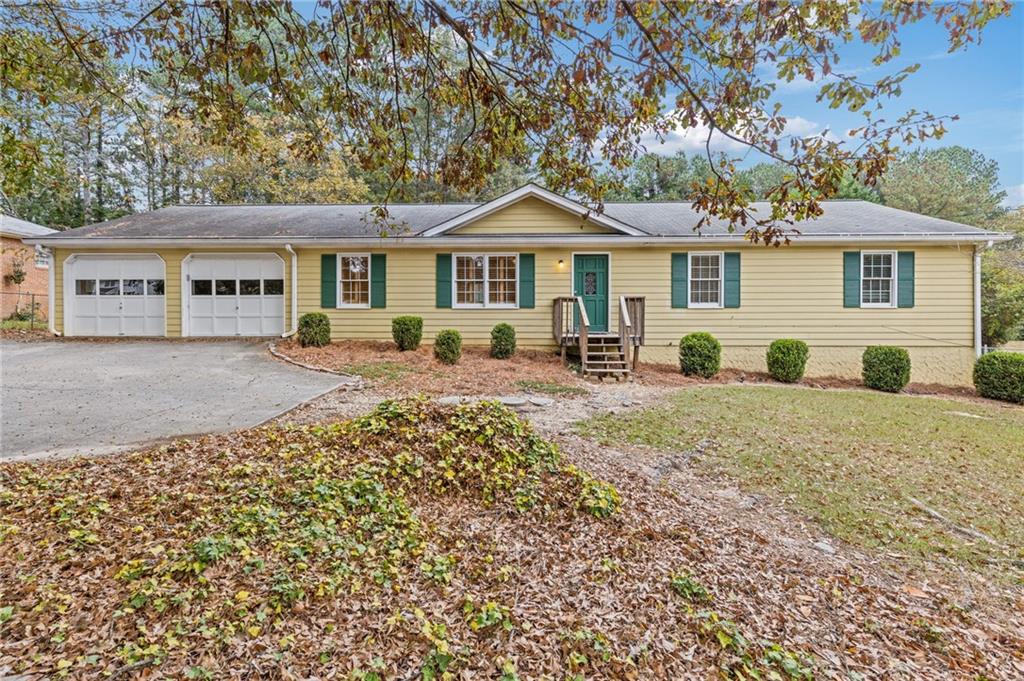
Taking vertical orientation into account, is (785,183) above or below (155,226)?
below

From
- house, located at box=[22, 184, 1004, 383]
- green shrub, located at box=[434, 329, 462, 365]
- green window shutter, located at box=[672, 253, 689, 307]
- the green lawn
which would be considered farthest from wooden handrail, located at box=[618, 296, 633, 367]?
green shrub, located at box=[434, 329, 462, 365]

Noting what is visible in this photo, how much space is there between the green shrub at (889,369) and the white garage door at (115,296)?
16.8 meters

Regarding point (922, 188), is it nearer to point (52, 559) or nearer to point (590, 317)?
point (590, 317)

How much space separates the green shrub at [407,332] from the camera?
11078 millimetres

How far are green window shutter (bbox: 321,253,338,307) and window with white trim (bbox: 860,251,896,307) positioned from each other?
1278 centimetres

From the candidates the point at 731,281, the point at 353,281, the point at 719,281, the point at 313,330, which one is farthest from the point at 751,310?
the point at 313,330

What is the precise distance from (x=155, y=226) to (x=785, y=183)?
49.6 ft

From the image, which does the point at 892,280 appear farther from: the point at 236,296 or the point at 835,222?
the point at 236,296

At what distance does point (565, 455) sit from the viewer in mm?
4410

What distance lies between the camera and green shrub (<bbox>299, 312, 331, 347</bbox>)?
11164 mm

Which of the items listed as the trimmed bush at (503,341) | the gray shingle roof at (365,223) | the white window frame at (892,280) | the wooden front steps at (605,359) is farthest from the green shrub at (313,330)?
the white window frame at (892,280)

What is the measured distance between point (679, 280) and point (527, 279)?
12.1 ft

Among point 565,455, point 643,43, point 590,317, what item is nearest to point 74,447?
point 565,455

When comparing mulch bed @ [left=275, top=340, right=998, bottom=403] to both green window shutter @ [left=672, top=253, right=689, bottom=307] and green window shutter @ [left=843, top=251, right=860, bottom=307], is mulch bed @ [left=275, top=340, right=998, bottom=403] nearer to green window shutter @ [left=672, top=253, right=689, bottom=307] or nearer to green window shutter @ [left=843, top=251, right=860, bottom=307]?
green window shutter @ [left=672, top=253, right=689, bottom=307]
